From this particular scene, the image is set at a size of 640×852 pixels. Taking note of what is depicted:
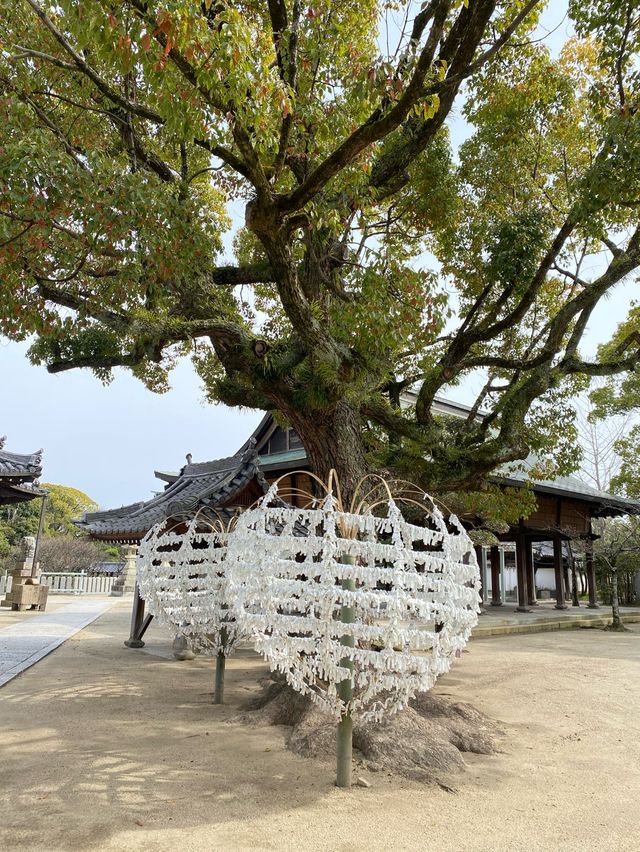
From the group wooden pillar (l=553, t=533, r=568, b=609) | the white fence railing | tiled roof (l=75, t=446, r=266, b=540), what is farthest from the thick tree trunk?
the white fence railing

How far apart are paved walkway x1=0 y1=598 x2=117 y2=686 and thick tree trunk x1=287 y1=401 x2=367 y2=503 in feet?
17.5

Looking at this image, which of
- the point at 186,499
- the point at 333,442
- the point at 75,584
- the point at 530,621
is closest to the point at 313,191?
the point at 333,442

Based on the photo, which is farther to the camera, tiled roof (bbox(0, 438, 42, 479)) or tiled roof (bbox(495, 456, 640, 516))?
tiled roof (bbox(495, 456, 640, 516))

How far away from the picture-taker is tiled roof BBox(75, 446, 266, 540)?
10109mm

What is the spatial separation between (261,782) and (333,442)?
13.1 feet

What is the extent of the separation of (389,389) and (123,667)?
22.1 ft

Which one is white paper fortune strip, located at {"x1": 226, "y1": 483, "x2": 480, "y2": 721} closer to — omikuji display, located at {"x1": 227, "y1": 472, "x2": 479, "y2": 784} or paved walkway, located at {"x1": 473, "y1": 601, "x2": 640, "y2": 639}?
omikuji display, located at {"x1": 227, "y1": 472, "x2": 479, "y2": 784}

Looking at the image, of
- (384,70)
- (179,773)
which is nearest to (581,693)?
(179,773)

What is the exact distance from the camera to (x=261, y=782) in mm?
4637

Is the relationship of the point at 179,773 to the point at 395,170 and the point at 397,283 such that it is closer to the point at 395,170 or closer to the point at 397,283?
the point at 397,283

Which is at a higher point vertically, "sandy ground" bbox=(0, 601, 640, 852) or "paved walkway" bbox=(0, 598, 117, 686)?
→ "paved walkway" bbox=(0, 598, 117, 686)

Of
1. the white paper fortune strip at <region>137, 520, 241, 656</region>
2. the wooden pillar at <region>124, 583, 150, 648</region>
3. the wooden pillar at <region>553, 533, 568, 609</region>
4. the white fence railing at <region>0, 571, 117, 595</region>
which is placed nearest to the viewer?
the white paper fortune strip at <region>137, 520, 241, 656</region>

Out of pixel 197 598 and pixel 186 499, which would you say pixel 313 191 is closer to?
pixel 197 598

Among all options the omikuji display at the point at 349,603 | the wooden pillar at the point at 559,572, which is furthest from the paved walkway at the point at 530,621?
the omikuji display at the point at 349,603
